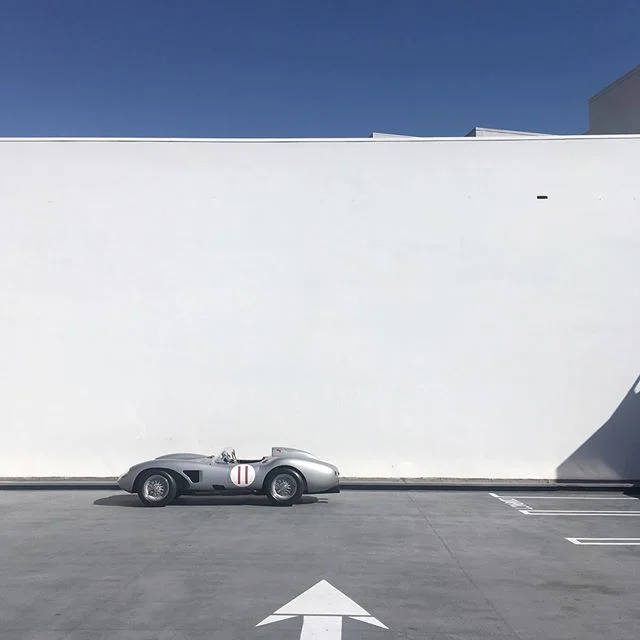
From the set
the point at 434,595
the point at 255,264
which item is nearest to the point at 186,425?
the point at 255,264

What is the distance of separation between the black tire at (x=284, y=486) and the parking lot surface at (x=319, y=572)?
0.33 metres

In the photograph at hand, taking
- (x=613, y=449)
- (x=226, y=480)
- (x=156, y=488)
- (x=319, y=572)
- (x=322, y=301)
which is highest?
(x=322, y=301)

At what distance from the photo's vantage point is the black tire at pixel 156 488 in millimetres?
12234

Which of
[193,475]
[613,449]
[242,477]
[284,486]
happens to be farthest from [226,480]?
[613,449]

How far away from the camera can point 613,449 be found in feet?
51.8

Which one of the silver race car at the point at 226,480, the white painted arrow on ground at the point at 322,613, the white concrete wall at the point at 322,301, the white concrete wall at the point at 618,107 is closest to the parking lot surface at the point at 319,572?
the white painted arrow on ground at the point at 322,613

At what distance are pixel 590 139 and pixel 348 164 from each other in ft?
18.9

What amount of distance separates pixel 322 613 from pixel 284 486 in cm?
623

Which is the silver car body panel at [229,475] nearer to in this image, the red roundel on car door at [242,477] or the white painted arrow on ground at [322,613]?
the red roundel on car door at [242,477]

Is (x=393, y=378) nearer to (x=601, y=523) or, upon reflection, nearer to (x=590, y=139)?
(x=601, y=523)

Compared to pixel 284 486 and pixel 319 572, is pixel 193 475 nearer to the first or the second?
pixel 284 486

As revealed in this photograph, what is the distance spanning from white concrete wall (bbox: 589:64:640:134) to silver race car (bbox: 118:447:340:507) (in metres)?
15.7

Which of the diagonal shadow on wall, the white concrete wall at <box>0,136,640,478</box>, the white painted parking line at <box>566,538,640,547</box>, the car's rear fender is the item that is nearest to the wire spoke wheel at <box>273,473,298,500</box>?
the car's rear fender

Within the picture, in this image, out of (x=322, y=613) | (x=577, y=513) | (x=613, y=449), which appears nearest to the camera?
(x=322, y=613)
